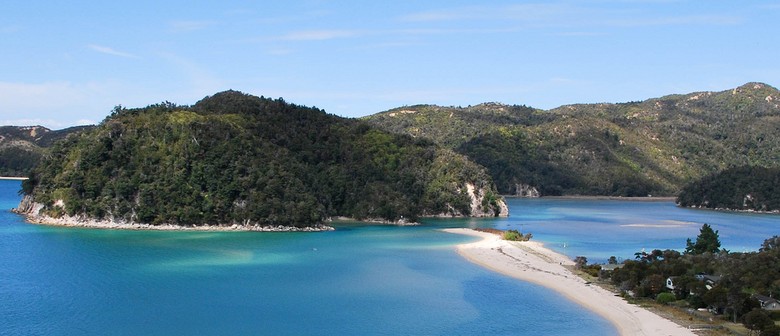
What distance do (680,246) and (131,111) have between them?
74836 millimetres

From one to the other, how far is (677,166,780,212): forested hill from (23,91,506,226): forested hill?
234 feet

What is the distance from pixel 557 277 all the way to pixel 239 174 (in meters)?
50.6

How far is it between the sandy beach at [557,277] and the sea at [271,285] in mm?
1318

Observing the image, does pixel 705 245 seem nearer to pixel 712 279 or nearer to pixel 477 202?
pixel 712 279

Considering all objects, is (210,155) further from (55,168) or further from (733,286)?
(733,286)

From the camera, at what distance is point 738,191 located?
172m

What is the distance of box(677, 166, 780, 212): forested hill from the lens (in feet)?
545

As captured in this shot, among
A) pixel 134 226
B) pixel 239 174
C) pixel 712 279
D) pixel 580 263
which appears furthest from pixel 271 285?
pixel 239 174

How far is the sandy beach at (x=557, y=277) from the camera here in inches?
1662

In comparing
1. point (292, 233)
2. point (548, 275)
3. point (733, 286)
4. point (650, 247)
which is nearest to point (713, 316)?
point (733, 286)

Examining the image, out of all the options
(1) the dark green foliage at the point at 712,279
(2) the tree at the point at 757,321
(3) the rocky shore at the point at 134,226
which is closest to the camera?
(2) the tree at the point at 757,321

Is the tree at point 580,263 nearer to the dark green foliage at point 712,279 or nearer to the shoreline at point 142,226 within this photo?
the dark green foliage at point 712,279

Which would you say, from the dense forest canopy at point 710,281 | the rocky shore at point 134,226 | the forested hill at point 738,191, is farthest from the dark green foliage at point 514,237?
the forested hill at point 738,191

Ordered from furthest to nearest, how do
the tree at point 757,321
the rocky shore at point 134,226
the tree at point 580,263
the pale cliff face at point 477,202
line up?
the pale cliff face at point 477,202
the rocky shore at point 134,226
the tree at point 580,263
the tree at point 757,321
